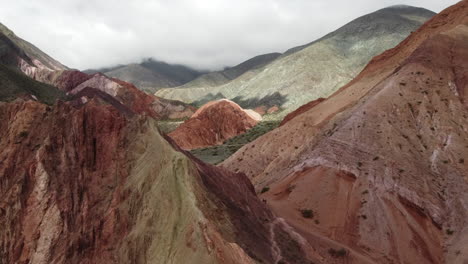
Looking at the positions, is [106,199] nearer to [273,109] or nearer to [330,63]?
[273,109]

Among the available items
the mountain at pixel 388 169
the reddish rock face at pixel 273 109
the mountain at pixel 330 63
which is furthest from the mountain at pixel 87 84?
the mountain at pixel 388 169

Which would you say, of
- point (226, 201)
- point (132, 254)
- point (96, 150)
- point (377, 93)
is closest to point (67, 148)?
point (96, 150)

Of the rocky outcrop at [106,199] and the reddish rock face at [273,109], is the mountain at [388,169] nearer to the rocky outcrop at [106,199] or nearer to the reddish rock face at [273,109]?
the rocky outcrop at [106,199]

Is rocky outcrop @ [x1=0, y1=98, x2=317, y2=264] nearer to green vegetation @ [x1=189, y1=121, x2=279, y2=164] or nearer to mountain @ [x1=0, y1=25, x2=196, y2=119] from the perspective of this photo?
green vegetation @ [x1=189, y1=121, x2=279, y2=164]

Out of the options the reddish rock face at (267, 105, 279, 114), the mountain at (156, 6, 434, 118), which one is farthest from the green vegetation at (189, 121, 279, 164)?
the mountain at (156, 6, 434, 118)

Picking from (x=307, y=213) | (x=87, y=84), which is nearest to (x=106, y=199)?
(x=307, y=213)

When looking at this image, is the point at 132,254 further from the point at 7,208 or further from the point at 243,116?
the point at 243,116
